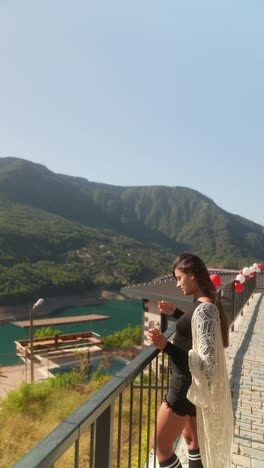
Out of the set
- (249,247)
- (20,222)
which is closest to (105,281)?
(20,222)

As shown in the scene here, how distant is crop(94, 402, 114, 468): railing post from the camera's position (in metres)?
1.53

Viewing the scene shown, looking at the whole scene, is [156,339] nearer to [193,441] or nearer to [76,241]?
[193,441]

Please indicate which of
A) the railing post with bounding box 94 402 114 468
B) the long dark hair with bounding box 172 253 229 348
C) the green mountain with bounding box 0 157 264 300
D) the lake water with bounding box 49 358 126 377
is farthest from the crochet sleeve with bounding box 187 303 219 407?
the green mountain with bounding box 0 157 264 300

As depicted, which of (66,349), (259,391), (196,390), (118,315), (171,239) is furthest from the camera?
(171,239)

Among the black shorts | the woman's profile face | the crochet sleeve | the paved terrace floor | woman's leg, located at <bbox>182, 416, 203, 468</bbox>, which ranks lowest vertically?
the paved terrace floor

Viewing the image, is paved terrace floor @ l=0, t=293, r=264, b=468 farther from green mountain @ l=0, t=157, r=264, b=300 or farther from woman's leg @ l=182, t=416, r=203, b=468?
green mountain @ l=0, t=157, r=264, b=300

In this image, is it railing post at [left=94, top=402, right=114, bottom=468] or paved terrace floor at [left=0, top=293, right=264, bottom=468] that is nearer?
railing post at [left=94, top=402, right=114, bottom=468]

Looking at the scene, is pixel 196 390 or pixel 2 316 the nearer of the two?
pixel 196 390

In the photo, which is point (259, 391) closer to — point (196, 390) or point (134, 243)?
point (196, 390)

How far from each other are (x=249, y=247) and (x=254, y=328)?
16409 cm

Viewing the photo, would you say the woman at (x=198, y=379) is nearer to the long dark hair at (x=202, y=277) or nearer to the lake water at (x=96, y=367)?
the long dark hair at (x=202, y=277)

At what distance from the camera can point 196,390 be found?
2053 millimetres

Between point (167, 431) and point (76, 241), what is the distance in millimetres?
112809

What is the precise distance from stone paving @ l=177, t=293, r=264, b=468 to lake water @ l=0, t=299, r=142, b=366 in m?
30.1
